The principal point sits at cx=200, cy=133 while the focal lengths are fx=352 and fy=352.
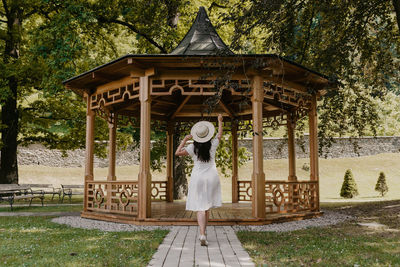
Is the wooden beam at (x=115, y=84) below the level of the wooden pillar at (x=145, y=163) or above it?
above

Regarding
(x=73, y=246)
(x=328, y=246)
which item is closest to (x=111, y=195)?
(x=73, y=246)

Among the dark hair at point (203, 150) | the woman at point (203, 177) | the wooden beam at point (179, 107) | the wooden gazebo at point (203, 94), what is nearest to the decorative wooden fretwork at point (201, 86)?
the wooden gazebo at point (203, 94)

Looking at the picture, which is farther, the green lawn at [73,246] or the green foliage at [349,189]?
the green foliage at [349,189]

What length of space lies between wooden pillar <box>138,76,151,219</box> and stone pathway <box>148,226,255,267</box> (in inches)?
58.8

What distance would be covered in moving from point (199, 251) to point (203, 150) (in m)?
1.68

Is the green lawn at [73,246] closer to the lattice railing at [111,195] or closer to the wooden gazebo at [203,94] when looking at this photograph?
the lattice railing at [111,195]

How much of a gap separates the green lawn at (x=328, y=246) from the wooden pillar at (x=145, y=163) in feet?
8.69

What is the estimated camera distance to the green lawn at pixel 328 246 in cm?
489

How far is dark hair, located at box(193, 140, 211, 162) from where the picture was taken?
240 inches

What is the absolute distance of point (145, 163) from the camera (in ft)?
28.4


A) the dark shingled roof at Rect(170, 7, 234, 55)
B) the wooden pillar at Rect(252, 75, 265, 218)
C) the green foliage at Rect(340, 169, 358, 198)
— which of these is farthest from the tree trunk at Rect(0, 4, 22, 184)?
the green foliage at Rect(340, 169, 358, 198)

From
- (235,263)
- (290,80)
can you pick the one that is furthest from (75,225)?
(290,80)

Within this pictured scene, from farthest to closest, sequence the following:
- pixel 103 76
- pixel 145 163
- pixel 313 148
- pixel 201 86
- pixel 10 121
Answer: pixel 10 121 < pixel 313 148 < pixel 103 76 < pixel 145 163 < pixel 201 86

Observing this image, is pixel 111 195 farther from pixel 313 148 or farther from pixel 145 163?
pixel 313 148
